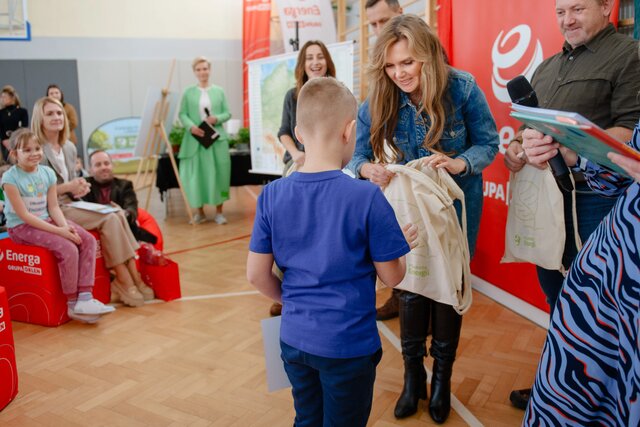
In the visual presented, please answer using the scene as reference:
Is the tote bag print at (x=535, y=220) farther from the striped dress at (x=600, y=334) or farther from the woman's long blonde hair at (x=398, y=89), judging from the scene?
the striped dress at (x=600, y=334)

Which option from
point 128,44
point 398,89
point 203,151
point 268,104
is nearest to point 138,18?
point 128,44

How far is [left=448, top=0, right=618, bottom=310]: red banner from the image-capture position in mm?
2980

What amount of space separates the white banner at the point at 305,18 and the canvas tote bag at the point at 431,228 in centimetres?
554

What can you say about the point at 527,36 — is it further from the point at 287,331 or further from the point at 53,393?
the point at 53,393

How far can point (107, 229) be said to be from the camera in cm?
356

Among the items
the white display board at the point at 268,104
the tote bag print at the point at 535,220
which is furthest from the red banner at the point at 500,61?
the white display board at the point at 268,104

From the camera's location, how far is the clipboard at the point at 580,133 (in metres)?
0.93

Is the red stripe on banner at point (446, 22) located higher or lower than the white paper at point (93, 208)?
higher

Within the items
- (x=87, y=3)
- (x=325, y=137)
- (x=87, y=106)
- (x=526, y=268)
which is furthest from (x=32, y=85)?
(x=325, y=137)

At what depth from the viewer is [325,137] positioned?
1350 mm

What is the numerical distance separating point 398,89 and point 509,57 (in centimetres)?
152

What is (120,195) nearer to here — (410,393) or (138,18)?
(410,393)

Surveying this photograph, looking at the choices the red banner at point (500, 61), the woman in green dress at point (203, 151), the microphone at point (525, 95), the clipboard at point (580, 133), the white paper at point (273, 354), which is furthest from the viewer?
the woman in green dress at point (203, 151)

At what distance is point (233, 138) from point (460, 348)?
5.14 meters
